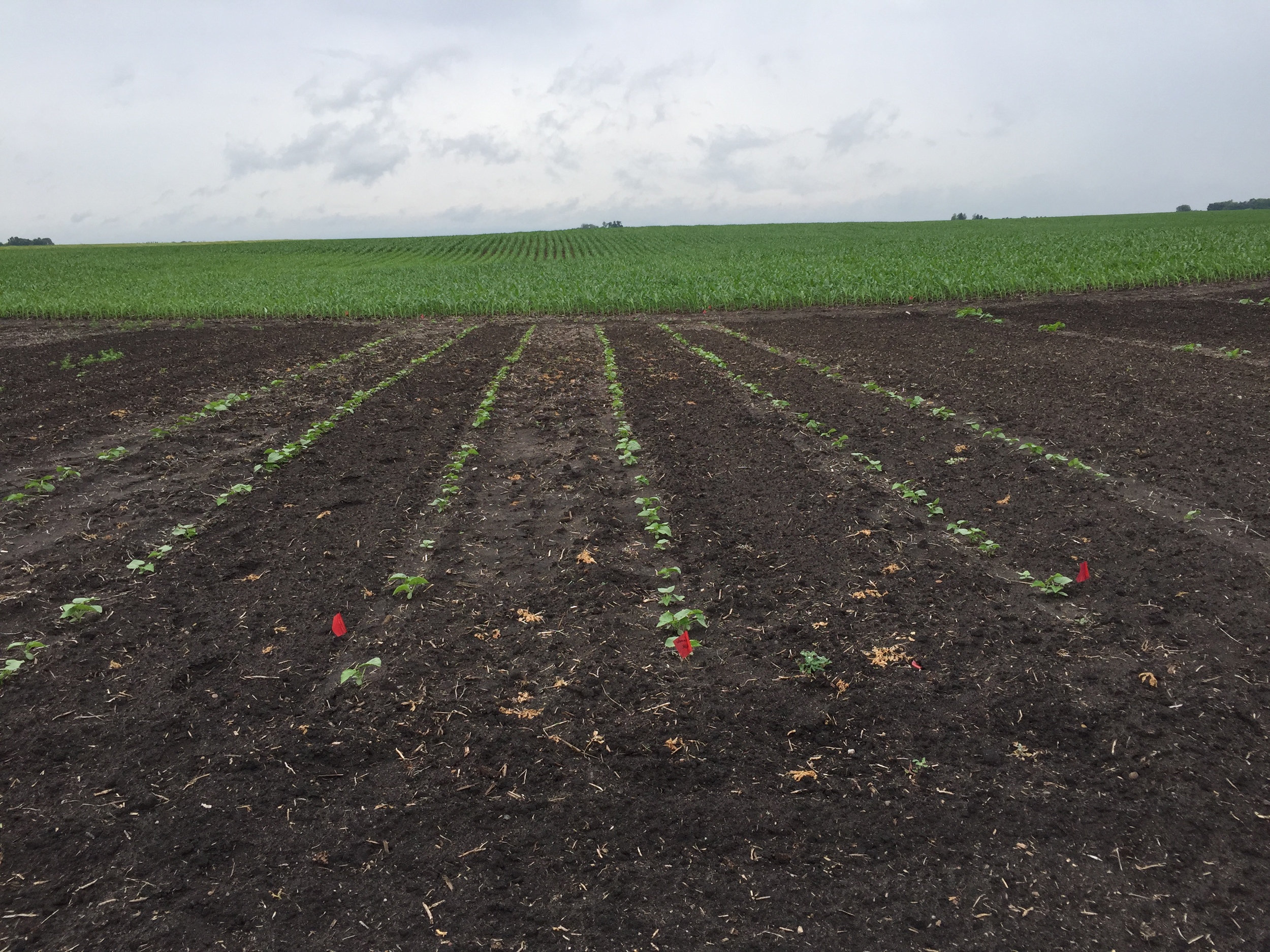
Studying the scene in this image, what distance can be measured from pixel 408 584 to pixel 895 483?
4.56 metres

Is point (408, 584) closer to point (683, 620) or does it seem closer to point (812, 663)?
point (683, 620)


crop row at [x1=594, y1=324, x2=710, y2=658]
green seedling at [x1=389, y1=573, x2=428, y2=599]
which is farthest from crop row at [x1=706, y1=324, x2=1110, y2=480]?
green seedling at [x1=389, y1=573, x2=428, y2=599]

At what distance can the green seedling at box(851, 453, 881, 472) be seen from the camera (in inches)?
294

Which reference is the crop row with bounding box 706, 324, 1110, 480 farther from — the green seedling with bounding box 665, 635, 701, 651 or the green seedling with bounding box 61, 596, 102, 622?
the green seedling with bounding box 61, 596, 102, 622

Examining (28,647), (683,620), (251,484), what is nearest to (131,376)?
(251,484)

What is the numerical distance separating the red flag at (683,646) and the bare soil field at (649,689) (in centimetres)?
11

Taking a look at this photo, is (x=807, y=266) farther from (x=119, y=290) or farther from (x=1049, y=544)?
(x=119, y=290)

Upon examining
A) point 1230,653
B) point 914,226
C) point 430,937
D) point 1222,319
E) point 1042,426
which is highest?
point 914,226

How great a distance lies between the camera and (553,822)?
3182mm

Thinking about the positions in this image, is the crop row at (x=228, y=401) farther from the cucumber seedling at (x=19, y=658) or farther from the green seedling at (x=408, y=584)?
the green seedling at (x=408, y=584)

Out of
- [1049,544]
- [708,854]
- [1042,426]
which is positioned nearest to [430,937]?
[708,854]

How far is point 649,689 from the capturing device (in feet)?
13.4

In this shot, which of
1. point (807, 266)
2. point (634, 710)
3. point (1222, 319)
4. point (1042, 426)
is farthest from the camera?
point (807, 266)

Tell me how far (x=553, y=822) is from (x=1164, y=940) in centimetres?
229
